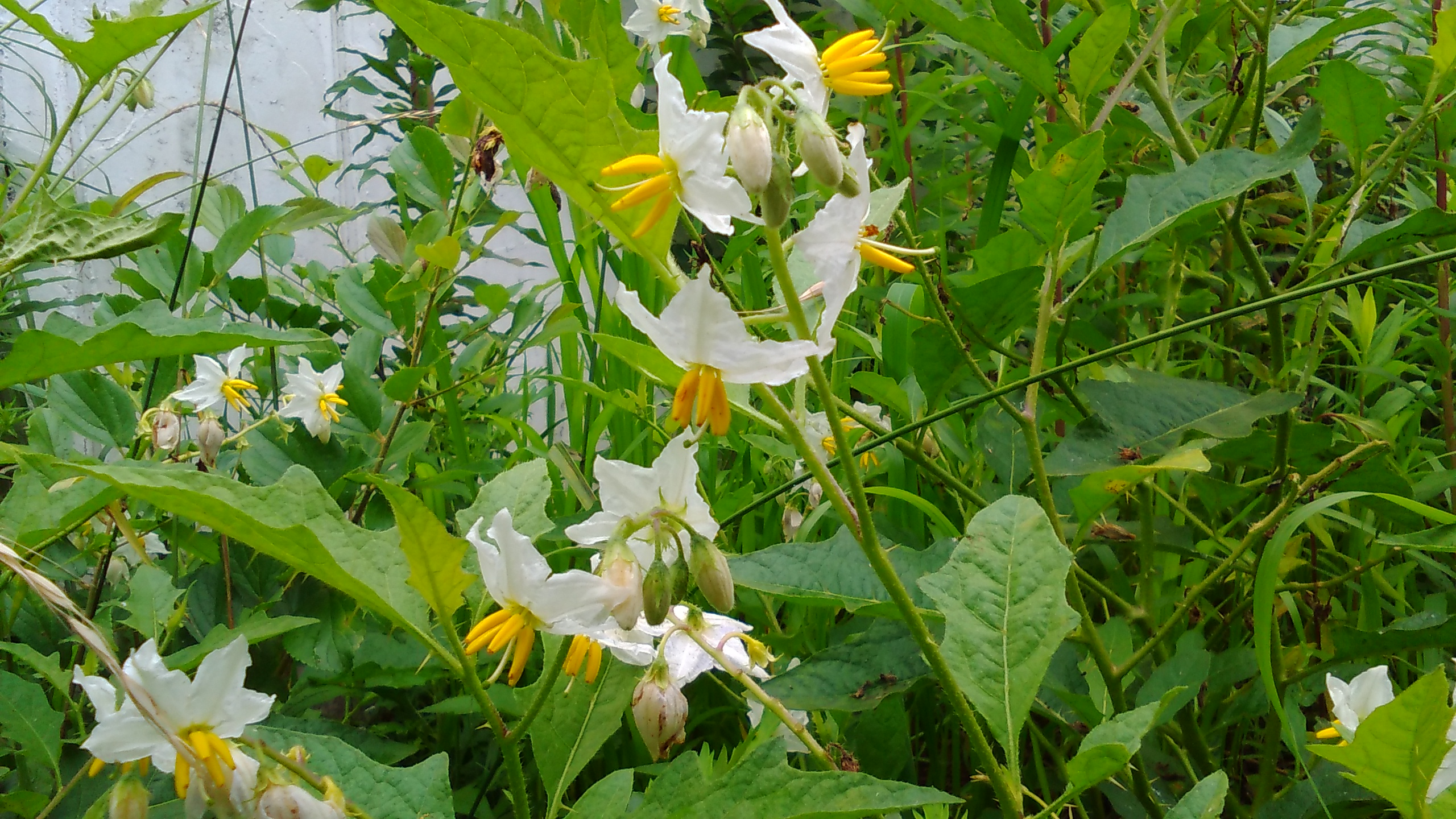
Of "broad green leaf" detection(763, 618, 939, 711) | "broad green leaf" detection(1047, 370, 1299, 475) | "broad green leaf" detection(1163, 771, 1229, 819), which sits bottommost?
"broad green leaf" detection(763, 618, 939, 711)

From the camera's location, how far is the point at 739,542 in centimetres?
96

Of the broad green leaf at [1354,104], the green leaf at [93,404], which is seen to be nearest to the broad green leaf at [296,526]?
the green leaf at [93,404]

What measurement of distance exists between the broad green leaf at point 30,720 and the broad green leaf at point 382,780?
0.61ft

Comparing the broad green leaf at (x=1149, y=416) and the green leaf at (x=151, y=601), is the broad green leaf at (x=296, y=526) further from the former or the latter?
the broad green leaf at (x=1149, y=416)

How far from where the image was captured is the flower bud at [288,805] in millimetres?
325

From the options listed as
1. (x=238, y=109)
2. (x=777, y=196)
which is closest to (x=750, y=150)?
(x=777, y=196)

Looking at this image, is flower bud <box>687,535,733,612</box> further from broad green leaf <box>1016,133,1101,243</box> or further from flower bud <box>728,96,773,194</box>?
broad green leaf <box>1016,133,1101,243</box>

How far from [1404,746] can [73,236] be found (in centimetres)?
68

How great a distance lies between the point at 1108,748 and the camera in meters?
0.34

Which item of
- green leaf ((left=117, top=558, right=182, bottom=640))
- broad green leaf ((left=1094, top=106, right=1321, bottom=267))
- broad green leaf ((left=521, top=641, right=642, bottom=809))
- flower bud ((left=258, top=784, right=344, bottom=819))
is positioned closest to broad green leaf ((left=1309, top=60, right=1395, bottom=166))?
broad green leaf ((left=1094, top=106, right=1321, bottom=267))

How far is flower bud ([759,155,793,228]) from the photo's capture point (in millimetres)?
324

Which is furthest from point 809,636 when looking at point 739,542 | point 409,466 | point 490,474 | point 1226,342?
point 1226,342

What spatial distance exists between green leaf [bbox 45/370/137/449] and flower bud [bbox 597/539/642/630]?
558mm

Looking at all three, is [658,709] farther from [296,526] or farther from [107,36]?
[107,36]
